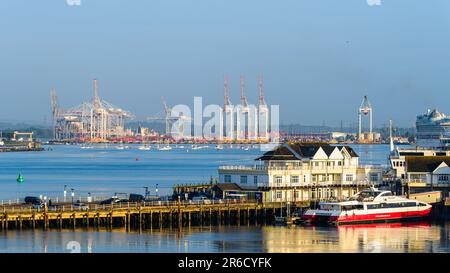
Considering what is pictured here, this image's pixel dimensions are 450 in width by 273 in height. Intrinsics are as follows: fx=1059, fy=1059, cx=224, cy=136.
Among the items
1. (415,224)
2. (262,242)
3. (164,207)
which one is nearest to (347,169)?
(415,224)

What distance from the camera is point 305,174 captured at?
165ft

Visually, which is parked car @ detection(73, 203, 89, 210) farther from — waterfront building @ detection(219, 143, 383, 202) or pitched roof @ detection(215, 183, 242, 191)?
waterfront building @ detection(219, 143, 383, 202)

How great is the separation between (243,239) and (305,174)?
1109cm

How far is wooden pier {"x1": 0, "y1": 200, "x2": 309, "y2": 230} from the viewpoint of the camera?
42188mm

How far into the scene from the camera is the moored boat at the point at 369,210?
147 feet

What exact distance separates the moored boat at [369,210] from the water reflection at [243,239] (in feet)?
2.32

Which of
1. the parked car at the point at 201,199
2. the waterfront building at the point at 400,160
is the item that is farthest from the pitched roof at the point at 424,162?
the parked car at the point at 201,199

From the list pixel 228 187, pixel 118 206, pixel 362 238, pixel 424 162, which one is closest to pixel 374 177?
pixel 424 162

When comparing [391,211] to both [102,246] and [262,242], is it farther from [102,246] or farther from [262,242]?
[102,246]

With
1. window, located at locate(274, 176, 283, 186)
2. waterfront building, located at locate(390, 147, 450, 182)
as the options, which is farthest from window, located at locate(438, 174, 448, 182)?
window, located at locate(274, 176, 283, 186)

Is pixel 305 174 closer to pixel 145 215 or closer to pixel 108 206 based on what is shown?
pixel 145 215

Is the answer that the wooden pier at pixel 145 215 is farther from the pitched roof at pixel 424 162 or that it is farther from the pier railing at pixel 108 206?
the pitched roof at pixel 424 162

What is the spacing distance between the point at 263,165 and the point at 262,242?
11627 mm
